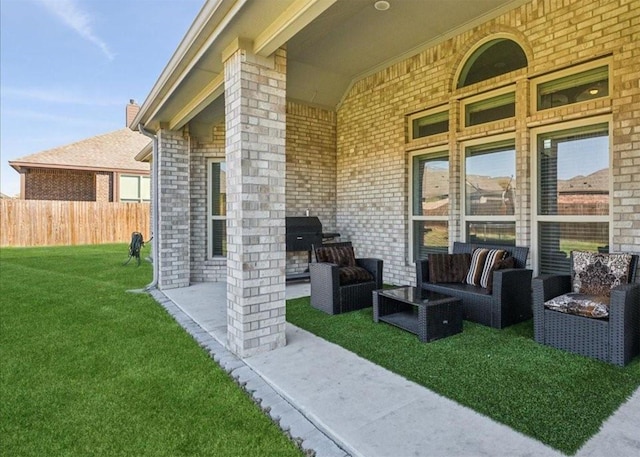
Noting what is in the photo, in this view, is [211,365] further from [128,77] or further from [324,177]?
[128,77]

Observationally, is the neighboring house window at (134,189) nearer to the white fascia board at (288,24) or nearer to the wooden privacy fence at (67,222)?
the wooden privacy fence at (67,222)

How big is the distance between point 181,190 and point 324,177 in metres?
2.90

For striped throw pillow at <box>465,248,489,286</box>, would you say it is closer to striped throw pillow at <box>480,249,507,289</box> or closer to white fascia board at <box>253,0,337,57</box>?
striped throw pillow at <box>480,249,507,289</box>

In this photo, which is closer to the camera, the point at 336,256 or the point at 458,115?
the point at 336,256

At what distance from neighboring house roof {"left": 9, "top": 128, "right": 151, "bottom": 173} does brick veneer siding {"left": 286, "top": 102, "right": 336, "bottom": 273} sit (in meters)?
11.7

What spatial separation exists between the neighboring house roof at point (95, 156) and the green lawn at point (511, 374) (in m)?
16.2

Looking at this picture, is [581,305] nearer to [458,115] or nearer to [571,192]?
[571,192]

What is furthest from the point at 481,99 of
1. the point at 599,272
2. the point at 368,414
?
the point at 368,414

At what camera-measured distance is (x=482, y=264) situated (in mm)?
4422

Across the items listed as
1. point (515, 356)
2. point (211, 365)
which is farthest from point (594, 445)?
point (211, 365)

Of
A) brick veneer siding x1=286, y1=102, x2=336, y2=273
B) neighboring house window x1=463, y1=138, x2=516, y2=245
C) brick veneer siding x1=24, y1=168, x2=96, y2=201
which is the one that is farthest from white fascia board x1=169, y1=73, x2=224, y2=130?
brick veneer siding x1=24, y1=168, x2=96, y2=201

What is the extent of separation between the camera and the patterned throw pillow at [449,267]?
462 centimetres

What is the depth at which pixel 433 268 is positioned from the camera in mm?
4656

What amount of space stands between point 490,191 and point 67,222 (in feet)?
51.4
